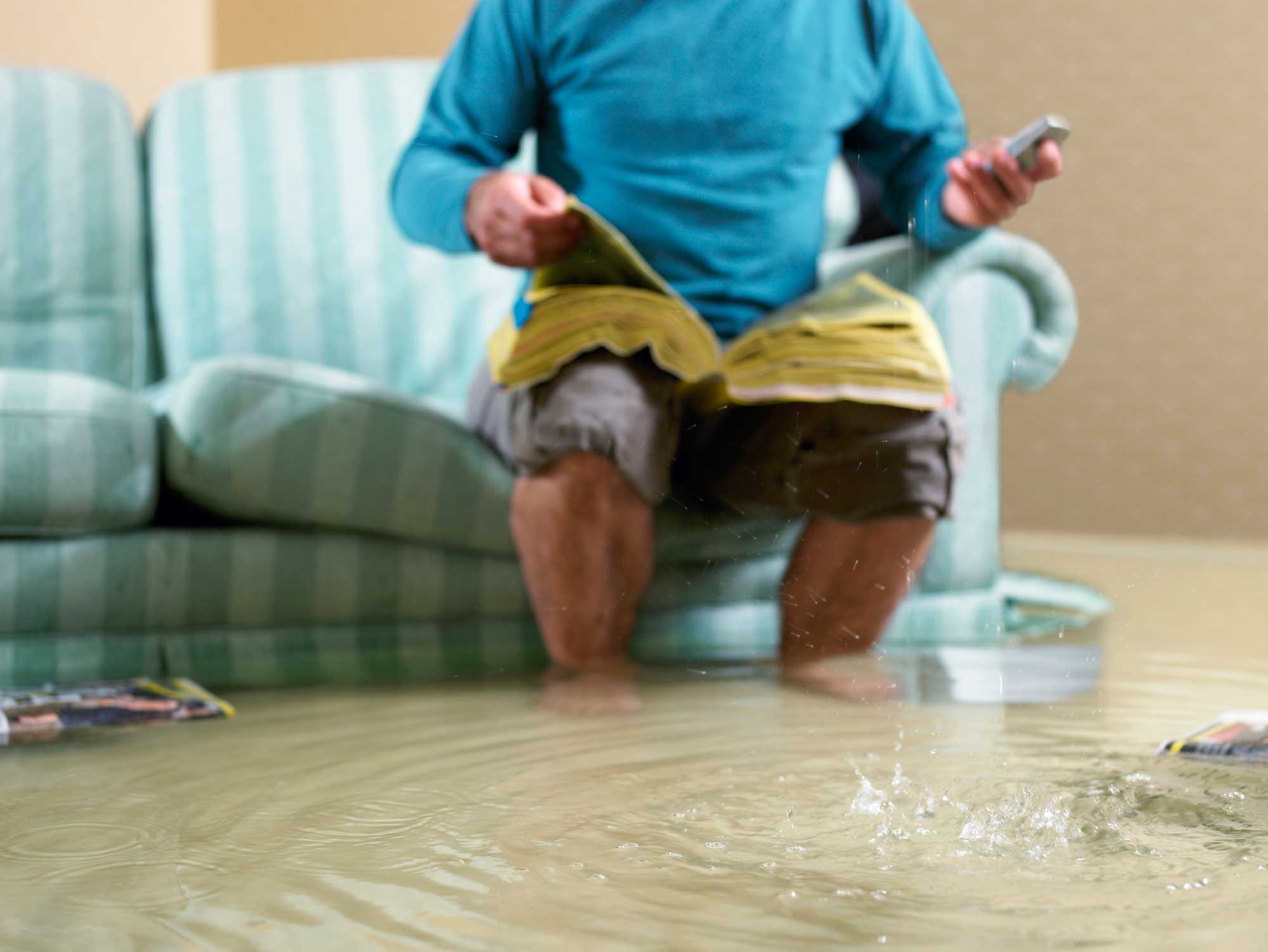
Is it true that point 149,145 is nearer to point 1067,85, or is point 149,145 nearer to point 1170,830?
point 1067,85

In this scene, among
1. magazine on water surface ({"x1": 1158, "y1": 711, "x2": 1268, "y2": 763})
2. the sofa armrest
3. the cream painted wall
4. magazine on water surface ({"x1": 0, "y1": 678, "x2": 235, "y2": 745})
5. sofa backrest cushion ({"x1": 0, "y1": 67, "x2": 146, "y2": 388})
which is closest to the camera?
magazine on water surface ({"x1": 1158, "y1": 711, "x2": 1268, "y2": 763})

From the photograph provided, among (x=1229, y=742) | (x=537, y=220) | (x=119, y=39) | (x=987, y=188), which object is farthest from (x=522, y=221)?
(x=119, y=39)

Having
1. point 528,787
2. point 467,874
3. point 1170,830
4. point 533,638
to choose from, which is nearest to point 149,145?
point 533,638

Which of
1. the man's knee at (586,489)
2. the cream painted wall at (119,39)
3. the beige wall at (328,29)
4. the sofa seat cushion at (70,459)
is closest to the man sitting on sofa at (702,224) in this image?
the man's knee at (586,489)

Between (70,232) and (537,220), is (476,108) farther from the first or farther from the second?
(70,232)

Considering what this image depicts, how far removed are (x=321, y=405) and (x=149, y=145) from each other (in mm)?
887

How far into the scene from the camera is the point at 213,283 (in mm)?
2031

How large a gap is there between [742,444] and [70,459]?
0.68 m

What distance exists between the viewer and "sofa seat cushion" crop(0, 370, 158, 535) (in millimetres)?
1396

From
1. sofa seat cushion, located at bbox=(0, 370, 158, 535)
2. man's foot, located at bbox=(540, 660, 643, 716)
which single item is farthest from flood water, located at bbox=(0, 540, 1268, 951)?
sofa seat cushion, located at bbox=(0, 370, 158, 535)

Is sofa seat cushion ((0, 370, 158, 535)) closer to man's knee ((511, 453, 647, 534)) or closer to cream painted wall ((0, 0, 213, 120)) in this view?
man's knee ((511, 453, 647, 534))

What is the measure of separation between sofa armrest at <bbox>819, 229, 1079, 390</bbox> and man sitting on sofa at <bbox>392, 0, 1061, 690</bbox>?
75 millimetres

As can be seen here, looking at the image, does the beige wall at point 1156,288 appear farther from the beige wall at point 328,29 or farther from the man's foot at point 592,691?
the beige wall at point 328,29

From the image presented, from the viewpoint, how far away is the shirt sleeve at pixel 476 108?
1.49 meters
